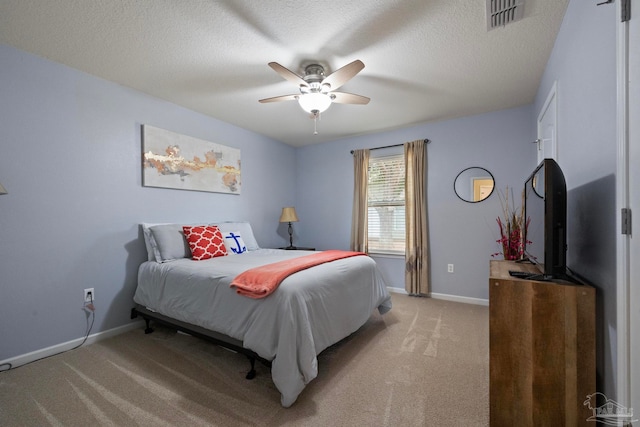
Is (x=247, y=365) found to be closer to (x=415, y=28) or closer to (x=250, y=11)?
(x=250, y=11)

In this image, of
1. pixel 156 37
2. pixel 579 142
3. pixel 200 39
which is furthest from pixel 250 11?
pixel 579 142

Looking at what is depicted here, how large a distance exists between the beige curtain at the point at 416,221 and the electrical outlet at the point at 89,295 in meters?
3.59

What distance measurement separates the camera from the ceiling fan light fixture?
7.30 ft

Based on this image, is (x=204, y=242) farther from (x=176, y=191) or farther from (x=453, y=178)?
(x=453, y=178)

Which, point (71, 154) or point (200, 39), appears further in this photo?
point (71, 154)

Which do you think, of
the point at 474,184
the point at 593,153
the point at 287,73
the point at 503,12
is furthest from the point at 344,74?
the point at 474,184

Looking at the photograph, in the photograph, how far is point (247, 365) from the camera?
2.06 meters

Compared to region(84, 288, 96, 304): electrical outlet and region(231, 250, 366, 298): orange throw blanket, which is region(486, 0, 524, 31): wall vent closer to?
region(231, 250, 366, 298): orange throw blanket

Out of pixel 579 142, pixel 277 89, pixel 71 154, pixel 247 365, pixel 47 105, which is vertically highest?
pixel 277 89

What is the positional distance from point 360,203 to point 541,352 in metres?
3.14

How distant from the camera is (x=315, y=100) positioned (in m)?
2.24

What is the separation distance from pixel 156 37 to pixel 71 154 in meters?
1.31

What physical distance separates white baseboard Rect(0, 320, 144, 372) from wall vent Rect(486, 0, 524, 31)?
3.98 metres

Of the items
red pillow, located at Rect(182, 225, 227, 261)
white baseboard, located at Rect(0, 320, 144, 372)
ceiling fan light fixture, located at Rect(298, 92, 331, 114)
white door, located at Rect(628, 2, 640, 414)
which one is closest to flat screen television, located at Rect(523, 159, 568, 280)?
white door, located at Rect(628, 2, 640, 414)
